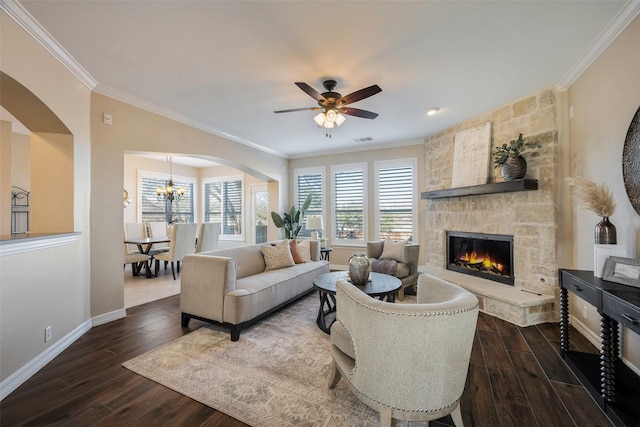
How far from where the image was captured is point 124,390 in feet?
6.41

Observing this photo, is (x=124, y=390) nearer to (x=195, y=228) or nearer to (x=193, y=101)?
(x=193, y=101)

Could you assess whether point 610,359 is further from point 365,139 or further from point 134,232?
point 134,232

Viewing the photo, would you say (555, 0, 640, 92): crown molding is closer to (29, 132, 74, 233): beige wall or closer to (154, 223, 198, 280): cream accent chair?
(29, 132, 74, 233): beige wall

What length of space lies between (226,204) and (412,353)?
7.77 metres

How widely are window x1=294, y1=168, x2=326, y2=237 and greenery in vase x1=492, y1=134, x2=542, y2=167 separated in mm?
3700

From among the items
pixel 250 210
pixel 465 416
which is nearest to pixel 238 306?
pixel 465 416

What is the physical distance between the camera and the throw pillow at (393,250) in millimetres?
4432

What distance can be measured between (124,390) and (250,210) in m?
6.01

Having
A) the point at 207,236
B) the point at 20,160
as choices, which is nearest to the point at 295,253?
the point at 207,236

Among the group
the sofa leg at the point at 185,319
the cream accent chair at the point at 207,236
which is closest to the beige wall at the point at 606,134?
the sofa leg at the point at 185,319

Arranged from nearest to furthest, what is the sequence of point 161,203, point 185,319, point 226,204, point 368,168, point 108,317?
point 185,319, point 108,317, point 368,168, point 161,203, point 226,204

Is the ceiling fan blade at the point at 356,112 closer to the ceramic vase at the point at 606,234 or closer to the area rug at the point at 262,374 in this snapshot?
the ceramic vase at the point at 606,234

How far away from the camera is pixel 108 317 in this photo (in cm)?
319

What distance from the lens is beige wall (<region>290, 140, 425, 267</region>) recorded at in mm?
5363
